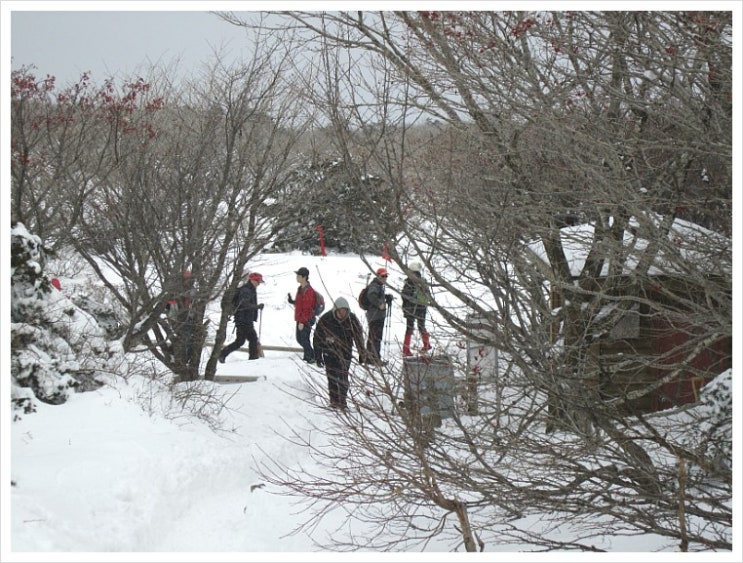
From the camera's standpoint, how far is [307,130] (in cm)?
1014

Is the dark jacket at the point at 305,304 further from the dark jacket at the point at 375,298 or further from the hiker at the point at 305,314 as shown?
the dark jacket at the point at 375,298

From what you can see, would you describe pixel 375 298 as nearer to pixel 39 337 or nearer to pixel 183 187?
pixel 183 187

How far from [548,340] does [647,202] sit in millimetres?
1345

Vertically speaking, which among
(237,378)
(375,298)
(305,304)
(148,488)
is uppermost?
(375,298)

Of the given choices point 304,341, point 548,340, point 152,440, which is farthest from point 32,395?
point 304,341

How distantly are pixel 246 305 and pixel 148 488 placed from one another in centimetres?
552

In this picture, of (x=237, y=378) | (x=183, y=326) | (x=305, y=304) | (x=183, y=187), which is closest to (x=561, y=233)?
(x=183, y=187)

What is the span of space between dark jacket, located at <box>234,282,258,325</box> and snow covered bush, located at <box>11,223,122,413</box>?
411cm

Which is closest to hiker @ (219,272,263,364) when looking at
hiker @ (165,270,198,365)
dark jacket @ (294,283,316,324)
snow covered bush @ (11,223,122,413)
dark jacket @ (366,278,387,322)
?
dark jacket @ (294,283,316,324)

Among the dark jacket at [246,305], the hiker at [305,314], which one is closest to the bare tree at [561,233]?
the dark jacket at [246,305]

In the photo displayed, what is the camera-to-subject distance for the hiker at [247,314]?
12.0 metres

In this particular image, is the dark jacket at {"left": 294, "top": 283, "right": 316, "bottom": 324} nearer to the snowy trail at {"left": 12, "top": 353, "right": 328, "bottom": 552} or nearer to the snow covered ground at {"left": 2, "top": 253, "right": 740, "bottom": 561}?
the snow covered ground at {"left": 2, "top": 253, "right": 740, "bottom": 561}

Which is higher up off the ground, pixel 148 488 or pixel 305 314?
pixel 305 314

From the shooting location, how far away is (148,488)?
21.7 ft
